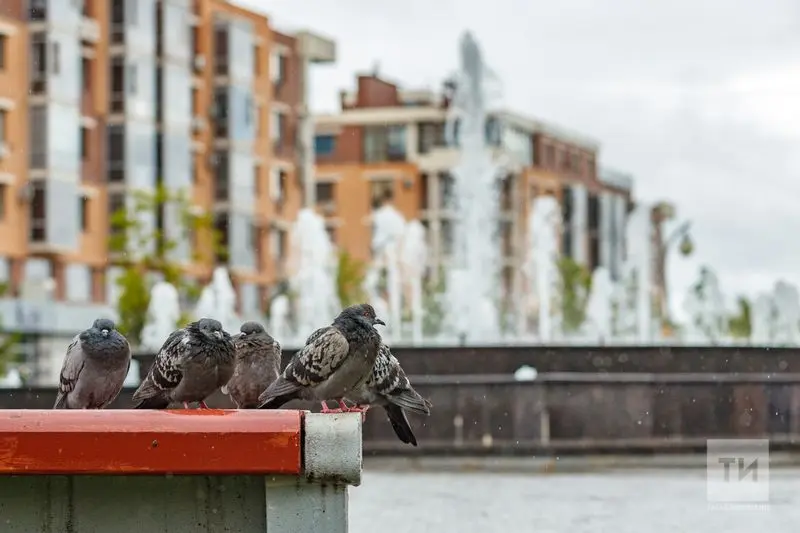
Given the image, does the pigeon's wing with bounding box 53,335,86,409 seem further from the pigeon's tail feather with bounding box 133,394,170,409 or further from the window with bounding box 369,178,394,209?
the window with bounding box 369,178,394,209

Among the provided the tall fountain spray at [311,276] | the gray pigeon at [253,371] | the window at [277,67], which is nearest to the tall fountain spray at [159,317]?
the tall fountain spray at [311,276]

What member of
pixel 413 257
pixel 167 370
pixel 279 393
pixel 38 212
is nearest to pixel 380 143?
pixel 413 257

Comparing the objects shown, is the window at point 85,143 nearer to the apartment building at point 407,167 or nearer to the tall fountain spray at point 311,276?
the tall fountain spray at point 311,276

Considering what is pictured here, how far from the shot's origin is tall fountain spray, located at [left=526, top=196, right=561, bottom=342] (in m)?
58.2

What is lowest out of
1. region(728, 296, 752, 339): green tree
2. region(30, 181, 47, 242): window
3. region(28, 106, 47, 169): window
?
region(728, 296, 752, 339): green tree

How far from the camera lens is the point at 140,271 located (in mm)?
58031

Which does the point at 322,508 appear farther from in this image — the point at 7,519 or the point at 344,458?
the point at 7,519

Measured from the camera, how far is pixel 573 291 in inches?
3812

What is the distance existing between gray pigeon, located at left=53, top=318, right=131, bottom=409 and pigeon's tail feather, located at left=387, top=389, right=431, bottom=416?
3.51ft

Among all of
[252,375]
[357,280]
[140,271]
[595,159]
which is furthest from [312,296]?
[595,159]

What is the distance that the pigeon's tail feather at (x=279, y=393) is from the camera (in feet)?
24.3

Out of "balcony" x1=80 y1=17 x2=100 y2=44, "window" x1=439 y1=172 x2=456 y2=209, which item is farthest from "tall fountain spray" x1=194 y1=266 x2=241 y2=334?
"window" x1=439 y1=172 x2=456 y2=209

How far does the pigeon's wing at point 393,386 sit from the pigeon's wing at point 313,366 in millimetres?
218

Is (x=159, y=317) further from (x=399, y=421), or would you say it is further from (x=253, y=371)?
(x=399, y=421)
